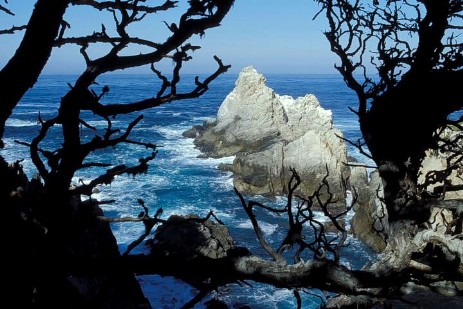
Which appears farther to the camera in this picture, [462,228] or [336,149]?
[336,149]

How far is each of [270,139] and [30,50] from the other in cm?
3748

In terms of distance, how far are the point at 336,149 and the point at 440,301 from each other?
17.4 meters

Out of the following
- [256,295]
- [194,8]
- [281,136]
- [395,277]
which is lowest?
[256,295]

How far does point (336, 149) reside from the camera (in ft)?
100

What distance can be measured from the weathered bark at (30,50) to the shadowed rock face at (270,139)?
86.4 feet

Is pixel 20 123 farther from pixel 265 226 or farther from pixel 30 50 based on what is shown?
pixel 30 50

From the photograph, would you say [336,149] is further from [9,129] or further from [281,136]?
[9,129]

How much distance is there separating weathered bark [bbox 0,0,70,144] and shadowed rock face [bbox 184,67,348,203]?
26.3 m

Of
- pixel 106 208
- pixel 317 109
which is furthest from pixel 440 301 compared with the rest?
pixel 317 109

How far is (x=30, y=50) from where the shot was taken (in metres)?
2.46

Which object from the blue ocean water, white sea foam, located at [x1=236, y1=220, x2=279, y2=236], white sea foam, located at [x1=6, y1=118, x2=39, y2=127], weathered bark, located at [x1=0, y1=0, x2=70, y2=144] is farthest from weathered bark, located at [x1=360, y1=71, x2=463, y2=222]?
white sea foam, located at [x1=6, y1=118, x2=39, y2=127]

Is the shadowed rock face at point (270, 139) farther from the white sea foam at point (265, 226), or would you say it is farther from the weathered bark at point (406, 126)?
the weathered bark at point (406, 126)

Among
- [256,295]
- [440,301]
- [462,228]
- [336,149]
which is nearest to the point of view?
[462,228]

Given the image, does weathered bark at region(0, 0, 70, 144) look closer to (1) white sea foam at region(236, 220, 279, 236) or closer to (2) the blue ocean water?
(2) the blue ocean water
